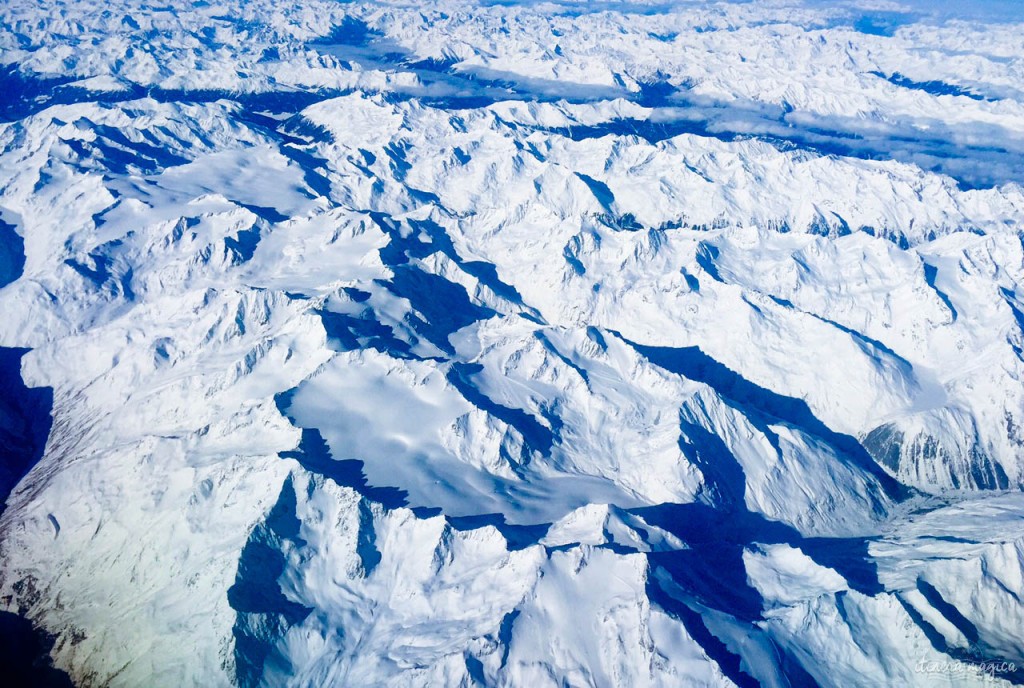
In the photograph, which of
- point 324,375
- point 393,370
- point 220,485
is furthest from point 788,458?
point 220,485

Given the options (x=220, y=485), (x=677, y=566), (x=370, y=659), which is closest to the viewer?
(x=370, y=659)

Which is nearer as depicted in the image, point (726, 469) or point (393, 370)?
point (393, 370)

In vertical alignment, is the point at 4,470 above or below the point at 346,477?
below

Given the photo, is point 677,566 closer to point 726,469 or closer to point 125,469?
point 726,469

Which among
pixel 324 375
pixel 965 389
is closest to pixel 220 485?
pixel 324 375

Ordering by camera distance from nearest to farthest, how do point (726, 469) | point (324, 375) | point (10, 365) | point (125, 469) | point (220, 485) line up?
point (220, 485) < point (125, 469) < point (324, 375) < point (726, 469) < point (10, 365)

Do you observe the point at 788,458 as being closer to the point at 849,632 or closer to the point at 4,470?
the point at 849,632

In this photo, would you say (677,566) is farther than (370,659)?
Yes

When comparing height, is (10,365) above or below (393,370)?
below

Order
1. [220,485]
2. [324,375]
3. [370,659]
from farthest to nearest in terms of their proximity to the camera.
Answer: [324,375]
[220,485]
[370,659]
